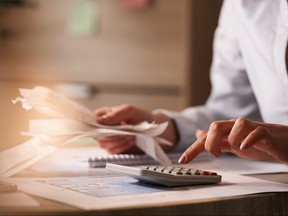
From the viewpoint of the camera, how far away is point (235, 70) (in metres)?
1.38

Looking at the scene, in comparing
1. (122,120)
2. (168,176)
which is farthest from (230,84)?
(168,176)

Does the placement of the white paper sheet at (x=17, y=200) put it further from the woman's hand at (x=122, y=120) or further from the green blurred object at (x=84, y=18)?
the green blurred object at (x=84, y=18)

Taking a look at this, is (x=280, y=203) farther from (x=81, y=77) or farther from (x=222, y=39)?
(x=81, y=77)

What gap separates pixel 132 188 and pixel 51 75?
1.76 m

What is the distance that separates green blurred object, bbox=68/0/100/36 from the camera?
2418mm

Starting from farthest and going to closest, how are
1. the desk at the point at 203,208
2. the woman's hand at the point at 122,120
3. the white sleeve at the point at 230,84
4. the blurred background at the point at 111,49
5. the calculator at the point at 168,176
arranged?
the blurred background at the point at 111,49
the white sleeve at the point at 230,84
the woman's hand at the point at 122,120
the calculator at the point at 168,176
the desk at the point at 203,208

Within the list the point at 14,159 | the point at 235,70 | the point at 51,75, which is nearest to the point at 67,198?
the point at 14,159

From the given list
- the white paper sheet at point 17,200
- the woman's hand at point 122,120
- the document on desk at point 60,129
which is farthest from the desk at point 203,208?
the woman's hand at point 122,120

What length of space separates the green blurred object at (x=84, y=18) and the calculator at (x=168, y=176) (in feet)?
5.61

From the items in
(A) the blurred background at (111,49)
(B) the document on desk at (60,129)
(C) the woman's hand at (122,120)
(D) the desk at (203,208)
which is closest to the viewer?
(D) the desk at (203,208)

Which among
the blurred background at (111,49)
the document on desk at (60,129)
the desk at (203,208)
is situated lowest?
the desk at (203,208)

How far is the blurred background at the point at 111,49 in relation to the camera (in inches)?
94.4

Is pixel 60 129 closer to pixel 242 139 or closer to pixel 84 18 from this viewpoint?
pixel 242 139

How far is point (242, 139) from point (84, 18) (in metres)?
1.76
